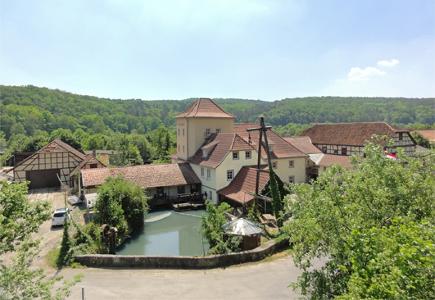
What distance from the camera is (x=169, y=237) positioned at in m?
23.0

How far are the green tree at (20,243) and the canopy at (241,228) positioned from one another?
38.1ft

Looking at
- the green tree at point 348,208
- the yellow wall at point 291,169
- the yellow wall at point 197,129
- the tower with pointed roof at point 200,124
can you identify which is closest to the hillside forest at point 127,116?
the tower with pointed roof at point 200,124

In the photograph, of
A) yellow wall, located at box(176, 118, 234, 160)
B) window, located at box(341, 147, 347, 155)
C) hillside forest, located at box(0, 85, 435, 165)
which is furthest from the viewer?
hillside forest, located at box(0, 85, 435, 165)

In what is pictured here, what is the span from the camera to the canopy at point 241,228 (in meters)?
17.5

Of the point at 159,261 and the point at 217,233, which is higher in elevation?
the point at 217,233

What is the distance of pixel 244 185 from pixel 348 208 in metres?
20.3

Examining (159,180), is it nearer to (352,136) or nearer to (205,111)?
→ (205,111)

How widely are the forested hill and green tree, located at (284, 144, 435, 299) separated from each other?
292 ft

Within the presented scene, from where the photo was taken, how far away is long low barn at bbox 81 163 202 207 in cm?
2925

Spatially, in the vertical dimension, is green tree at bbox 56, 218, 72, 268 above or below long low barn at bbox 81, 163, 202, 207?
below

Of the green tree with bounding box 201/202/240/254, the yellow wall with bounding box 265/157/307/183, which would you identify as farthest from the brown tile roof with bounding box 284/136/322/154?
the green tree with bounding box 201/202/240/254

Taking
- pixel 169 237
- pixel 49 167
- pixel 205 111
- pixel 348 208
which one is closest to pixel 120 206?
pixel 169 237

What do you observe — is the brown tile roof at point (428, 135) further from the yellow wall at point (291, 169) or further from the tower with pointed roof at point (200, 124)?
the tower with pointed roof at point (200, 124)

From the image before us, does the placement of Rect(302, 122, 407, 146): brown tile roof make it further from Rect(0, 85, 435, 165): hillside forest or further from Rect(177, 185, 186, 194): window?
Rect(0, 85, 435, 165): hillside forest
